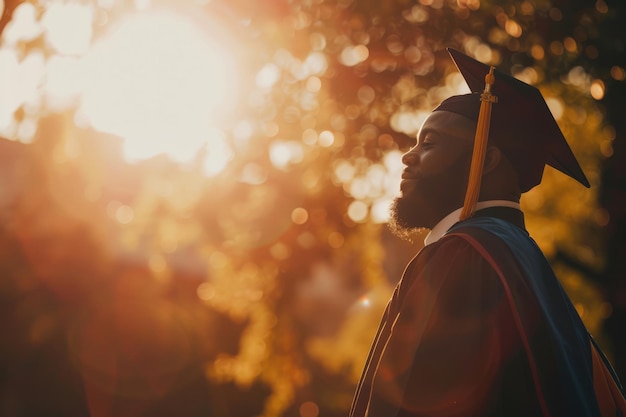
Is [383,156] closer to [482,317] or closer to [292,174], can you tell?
[292,174]

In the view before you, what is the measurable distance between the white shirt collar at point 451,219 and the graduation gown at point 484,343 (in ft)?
0.71

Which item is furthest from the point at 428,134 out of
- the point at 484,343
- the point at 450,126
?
the point at 484,343

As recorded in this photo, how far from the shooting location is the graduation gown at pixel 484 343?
8.68 ft

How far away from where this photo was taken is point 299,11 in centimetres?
927

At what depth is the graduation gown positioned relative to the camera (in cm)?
265

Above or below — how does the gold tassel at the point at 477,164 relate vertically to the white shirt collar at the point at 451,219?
above

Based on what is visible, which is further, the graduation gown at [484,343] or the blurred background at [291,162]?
the blurred background at [291,162]

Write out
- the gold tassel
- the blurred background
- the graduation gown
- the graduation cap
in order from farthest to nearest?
the blurred background < the graduation cap < the gold tassel < the graduation gown

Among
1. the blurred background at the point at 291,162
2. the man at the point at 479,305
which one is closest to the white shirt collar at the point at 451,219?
the man at the point at 479,305

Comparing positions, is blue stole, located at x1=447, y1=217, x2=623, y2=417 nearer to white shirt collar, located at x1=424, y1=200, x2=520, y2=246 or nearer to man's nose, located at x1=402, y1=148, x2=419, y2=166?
white shirt collar, located at x1=424, y1=200, x2=520, y2=246

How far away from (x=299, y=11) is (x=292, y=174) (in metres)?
2.13

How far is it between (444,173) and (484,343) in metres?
0.93

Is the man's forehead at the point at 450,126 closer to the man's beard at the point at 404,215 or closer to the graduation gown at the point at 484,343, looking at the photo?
the man's beard at the point at 404,215

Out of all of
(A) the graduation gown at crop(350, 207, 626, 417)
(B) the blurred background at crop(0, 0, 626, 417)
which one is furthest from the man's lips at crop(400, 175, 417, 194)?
(B) the blurred background at crop(0, 0, 626, 417)
